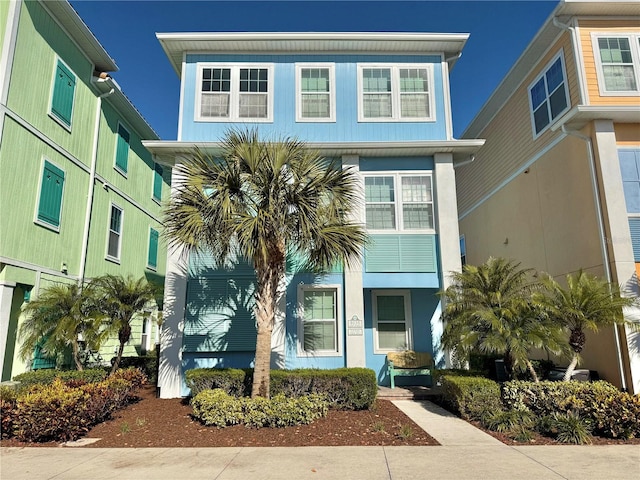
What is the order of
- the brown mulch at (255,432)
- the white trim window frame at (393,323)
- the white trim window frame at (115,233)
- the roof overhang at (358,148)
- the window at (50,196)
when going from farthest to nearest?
the white trim window frame at (115,233) < the white trim window frame at (393,323) < the roof overhang at (358,148) < the window at (50,196) < the brown mulch at (255,432)

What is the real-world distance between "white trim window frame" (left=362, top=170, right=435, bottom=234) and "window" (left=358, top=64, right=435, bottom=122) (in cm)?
163

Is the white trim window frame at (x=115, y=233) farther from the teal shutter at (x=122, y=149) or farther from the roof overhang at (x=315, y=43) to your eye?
the roof overhang at (x=315, y=43)

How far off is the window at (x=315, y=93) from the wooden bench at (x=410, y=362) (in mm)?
6534

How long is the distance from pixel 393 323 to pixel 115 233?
9.79 m

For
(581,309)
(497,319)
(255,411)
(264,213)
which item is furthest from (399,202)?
(255,411)

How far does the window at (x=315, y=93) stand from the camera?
1160 centimetres

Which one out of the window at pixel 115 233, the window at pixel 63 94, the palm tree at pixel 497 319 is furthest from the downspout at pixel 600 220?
the window at pixel 115 233

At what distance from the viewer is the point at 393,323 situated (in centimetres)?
1136

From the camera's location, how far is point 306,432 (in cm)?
702

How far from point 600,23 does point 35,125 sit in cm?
1435

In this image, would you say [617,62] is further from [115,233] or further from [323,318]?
[115,233]

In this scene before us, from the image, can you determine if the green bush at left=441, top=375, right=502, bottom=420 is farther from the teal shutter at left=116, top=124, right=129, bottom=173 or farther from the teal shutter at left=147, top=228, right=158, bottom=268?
the teal shutter at left=147, top=228, right=158, bottom=268

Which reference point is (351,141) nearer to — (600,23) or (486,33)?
(486,33)

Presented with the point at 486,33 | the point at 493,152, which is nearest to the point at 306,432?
the point at 486,33
